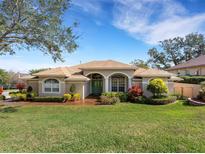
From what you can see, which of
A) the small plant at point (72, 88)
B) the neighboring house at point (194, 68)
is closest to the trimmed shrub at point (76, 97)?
the small plant at point (72, 88)

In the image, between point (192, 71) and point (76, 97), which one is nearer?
point (76, 97)

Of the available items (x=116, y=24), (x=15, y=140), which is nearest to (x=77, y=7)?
(x=116, y=24)

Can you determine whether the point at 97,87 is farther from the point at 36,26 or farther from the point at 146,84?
the point at 36,26

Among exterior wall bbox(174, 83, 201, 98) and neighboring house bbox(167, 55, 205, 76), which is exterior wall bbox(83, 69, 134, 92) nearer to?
exterior wall bbox(174, 83, 201, 98)

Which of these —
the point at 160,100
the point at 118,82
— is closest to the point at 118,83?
the point at 118,82

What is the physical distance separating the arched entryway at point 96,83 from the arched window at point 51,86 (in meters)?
5.42

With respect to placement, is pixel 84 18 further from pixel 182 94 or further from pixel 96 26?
pixel 182 94

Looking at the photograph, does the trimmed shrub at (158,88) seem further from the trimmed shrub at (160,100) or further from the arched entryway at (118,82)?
the arched entryway at (118,82)

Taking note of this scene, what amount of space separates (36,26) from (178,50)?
5489cm

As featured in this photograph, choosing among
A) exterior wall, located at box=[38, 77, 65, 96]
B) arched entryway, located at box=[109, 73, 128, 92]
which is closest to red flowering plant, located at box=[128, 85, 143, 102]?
arched entryway, located at box=[109, 73, 128, 92]

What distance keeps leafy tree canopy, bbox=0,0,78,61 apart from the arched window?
7005 mm

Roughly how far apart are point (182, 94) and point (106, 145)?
17988 mm

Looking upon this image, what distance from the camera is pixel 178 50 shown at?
59.2 metres

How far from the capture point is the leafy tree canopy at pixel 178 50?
183 ft
